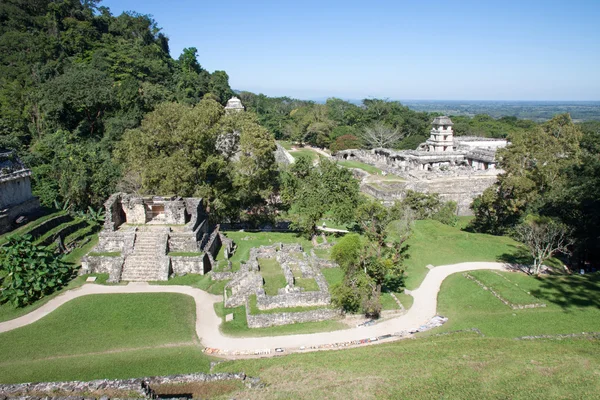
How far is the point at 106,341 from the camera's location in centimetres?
1596

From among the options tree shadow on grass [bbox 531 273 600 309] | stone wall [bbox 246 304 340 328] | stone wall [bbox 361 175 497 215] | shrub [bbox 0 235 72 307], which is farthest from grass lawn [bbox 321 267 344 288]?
stone wall [bbox 361 175 497 215]

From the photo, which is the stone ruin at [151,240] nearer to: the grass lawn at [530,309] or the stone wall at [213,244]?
the stone wall at [213,244]

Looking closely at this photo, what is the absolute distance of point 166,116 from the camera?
2748 centimetres

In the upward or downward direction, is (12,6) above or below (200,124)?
above

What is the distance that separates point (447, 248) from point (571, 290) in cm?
772

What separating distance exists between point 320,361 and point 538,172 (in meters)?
23.3

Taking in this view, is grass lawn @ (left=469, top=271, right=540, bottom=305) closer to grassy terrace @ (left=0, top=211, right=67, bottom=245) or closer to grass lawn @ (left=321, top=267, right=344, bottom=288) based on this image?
grass lawn @ (left=321, top=267, right=344, bottom=288)

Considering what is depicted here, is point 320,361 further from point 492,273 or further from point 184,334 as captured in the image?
point 492,273

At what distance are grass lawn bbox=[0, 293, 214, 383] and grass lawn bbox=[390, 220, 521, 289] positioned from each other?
12998 millimetres

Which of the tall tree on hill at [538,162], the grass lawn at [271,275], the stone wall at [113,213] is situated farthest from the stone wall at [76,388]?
the tall tree on hill at [538,162]

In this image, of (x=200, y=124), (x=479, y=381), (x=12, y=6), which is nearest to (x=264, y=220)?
(x=200, y=124)

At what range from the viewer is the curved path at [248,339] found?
644 inches

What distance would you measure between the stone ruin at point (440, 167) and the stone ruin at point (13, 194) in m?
32.7

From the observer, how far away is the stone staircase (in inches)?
853
